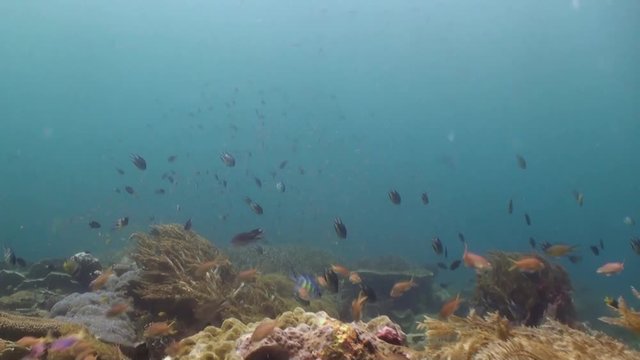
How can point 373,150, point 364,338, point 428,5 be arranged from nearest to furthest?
point 364,338 → point 428,5 → point 373,150

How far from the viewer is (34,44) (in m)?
138

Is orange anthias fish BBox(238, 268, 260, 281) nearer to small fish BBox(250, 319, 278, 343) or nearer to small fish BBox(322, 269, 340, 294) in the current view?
small fish BBox(322, 269, 340, 294)

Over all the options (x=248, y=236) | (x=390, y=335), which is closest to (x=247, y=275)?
(x=248, y=236)

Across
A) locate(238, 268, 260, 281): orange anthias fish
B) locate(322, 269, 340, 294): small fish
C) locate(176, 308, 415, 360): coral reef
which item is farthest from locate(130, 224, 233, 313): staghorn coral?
locate(176, 308, 415, 360): coral reef

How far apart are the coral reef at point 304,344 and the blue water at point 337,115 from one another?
58.5 metres

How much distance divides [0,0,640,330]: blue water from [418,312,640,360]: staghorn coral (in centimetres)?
5846

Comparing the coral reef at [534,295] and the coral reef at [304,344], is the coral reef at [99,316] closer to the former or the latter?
the coral reef at [304,344]

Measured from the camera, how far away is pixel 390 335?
430 centimetres

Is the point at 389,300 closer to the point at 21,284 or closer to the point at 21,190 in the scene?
the point at 21,284

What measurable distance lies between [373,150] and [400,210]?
52332mm

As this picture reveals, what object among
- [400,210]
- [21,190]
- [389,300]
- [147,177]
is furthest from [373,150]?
[389,300]

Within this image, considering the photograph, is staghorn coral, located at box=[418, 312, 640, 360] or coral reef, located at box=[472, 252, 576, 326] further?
coral reef, located at box=[472, 252, 576, 326]

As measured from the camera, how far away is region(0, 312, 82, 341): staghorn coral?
17.6 feet

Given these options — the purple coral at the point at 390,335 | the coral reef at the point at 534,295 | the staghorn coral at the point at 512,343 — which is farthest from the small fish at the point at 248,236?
the coral reef at the point at 534,295
